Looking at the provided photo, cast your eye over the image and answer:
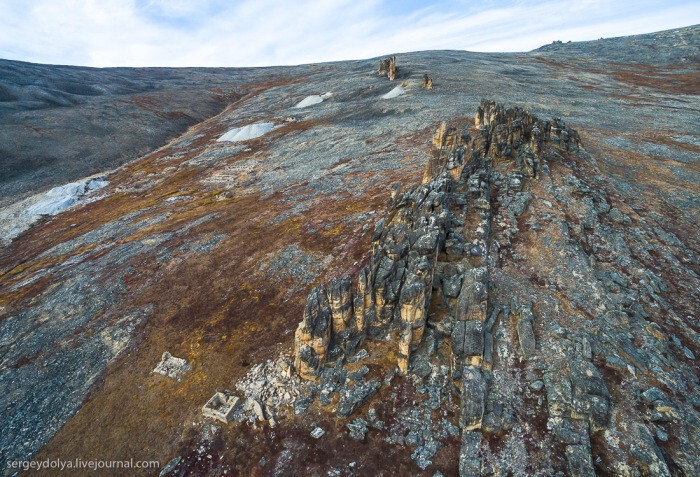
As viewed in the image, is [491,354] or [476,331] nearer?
[491,354]

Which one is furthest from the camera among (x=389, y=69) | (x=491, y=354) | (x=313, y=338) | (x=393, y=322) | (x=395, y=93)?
(x=389, y=69)

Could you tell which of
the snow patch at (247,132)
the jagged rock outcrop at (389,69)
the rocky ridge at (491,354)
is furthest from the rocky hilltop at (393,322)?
the jagged rock outcrop at (389,69)

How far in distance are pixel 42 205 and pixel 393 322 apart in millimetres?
65968

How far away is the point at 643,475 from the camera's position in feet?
38.7

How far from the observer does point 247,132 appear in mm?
77875

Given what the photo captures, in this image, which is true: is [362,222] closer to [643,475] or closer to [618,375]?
[618,375]

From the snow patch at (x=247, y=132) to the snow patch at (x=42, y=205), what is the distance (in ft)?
89.4

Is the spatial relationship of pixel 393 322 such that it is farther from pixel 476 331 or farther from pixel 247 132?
pixel 247 132

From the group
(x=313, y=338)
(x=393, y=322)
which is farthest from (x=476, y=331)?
(x=313, y=338)

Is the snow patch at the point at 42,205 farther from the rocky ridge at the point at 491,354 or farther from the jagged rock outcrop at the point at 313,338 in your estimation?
the rocky ridge at the point at 491,354

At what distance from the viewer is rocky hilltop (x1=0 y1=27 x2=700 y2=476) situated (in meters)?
14.3

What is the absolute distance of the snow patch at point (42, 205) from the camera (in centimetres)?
4978

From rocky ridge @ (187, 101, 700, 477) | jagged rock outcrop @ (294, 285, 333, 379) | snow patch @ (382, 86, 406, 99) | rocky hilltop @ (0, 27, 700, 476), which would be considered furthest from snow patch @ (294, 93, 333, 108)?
jagged rock outcrop @ (294, 285, 333, 379)

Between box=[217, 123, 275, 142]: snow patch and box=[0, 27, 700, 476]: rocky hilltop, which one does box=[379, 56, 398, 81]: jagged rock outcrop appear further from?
box=[0, 27, 700, 476]: rocky hilltop
